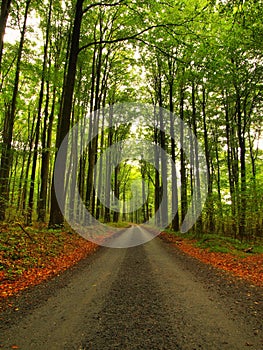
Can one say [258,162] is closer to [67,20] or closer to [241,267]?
[241,267]

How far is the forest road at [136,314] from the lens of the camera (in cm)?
293

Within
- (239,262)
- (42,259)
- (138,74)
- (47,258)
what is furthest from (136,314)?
(138,74)

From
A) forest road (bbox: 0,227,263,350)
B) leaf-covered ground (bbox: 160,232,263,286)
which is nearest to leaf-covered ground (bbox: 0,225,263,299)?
leaf-covered ground (bbox: 160,232,263,286)

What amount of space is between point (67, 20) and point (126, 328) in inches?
784

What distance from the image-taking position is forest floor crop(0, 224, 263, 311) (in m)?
6.00

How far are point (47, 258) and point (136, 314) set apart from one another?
5476 mm

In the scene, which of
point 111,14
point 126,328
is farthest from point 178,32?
point 126,328

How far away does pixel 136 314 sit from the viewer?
3.76 m

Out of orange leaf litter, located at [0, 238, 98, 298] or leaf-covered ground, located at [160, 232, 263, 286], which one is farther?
leaf-covered ground, located at [160, 232, 263, 286]

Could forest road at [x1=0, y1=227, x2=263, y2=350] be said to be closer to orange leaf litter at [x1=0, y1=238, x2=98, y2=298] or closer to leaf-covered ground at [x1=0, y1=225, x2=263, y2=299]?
orange leaf litter at [x1=0, y1=238, x2=98, y2=298]

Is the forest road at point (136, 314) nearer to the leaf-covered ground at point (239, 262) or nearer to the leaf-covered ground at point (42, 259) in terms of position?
the leaf-covered ground at point (42, 259)

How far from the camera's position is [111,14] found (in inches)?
711

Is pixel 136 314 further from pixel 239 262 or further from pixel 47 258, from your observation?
pixel 239 262

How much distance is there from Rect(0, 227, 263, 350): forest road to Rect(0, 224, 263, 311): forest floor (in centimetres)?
76
